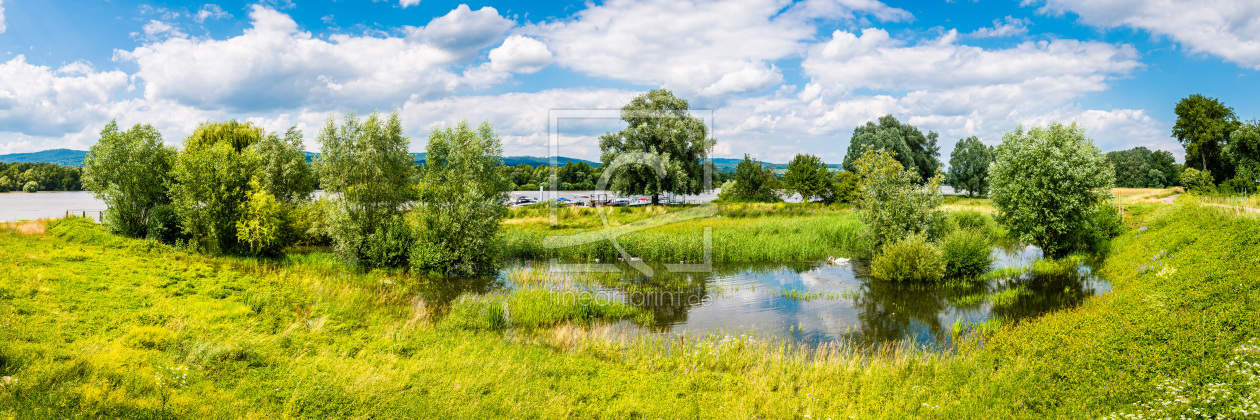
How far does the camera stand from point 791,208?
161 feet

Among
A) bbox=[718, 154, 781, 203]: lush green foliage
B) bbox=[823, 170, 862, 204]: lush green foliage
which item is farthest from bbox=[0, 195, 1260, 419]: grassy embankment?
bbox=[718, 154, 781, 203]: lush green foliage

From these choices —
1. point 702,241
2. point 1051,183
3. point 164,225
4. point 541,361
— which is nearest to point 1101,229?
point 1051,183

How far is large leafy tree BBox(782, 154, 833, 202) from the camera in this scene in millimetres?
60938

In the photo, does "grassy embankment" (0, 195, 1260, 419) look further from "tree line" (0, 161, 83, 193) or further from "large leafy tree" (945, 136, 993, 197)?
"tree line" (0, 161, 83, 193)

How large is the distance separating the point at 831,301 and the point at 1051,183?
13.2 metres

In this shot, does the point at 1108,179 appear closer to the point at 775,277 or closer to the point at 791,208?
the point at 775,277

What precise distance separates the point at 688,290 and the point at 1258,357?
15.5 metres

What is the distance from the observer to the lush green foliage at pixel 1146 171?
97875mm

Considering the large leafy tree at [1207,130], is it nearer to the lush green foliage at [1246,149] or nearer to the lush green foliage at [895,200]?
the lush green foliage at [1246,149]

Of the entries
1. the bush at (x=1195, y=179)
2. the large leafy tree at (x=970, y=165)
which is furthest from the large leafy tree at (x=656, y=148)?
the large leafy tree at (x=970, y=165)

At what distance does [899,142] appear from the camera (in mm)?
71062

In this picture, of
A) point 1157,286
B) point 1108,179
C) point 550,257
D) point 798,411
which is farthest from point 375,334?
point 1108,179

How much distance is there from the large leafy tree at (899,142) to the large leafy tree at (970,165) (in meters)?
2.54

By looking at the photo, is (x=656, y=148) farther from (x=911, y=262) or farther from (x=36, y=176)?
(x=36, y=176)
